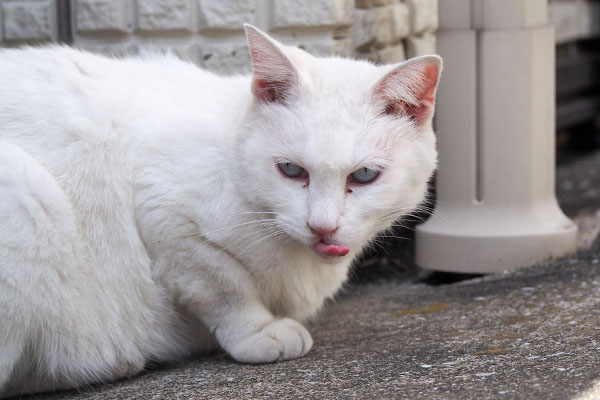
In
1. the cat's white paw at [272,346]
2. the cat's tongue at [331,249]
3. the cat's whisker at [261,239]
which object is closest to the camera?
the cat's tongue at [331,249]

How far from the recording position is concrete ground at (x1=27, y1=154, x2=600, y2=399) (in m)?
2.21

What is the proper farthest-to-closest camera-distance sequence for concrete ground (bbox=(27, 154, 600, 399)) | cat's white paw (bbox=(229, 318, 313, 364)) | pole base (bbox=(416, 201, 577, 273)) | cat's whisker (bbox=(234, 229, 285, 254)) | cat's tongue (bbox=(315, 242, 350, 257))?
pole base (bbox=(416, 201, 577, 273)), cat's white paw (bbox=(229, 318, 313, 364)), cat's whisker (bbox=(234, 229, 285, 254)), cat's tongue (bbox=(315, 242, 350, 257)), concrete ground (bbox=(27, 154, 600, 399))

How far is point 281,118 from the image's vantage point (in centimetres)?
240

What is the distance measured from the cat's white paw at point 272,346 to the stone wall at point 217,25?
1.31m

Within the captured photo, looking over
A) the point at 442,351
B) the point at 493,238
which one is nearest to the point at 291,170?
the point at 442,351

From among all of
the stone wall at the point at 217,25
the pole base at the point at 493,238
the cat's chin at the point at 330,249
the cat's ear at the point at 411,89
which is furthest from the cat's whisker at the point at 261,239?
the pole base at the point at 493,238

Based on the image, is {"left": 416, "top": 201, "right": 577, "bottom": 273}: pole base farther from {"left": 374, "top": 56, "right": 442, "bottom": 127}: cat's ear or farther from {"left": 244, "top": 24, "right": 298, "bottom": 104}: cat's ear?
{"left": 244, "top": 24, "right": 298, "bottom": 104}: cat's ear

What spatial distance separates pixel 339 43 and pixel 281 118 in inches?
43.3

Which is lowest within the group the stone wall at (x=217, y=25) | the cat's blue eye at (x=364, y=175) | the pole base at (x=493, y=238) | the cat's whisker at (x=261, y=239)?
the pole base at (x=493, y=238)

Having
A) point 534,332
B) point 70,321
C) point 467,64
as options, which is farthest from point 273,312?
point 467,64

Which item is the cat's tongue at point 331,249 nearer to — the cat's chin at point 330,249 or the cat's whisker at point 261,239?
the cat's chin at point 330,249

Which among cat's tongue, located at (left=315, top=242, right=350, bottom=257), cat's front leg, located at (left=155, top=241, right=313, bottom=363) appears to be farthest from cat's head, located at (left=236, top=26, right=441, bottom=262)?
cat's front leg, located at (left=155, top=241, right=313, bottom=363)

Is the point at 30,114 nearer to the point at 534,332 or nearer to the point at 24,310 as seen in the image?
the point at 24,310

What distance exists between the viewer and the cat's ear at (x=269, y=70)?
234 centimetres
